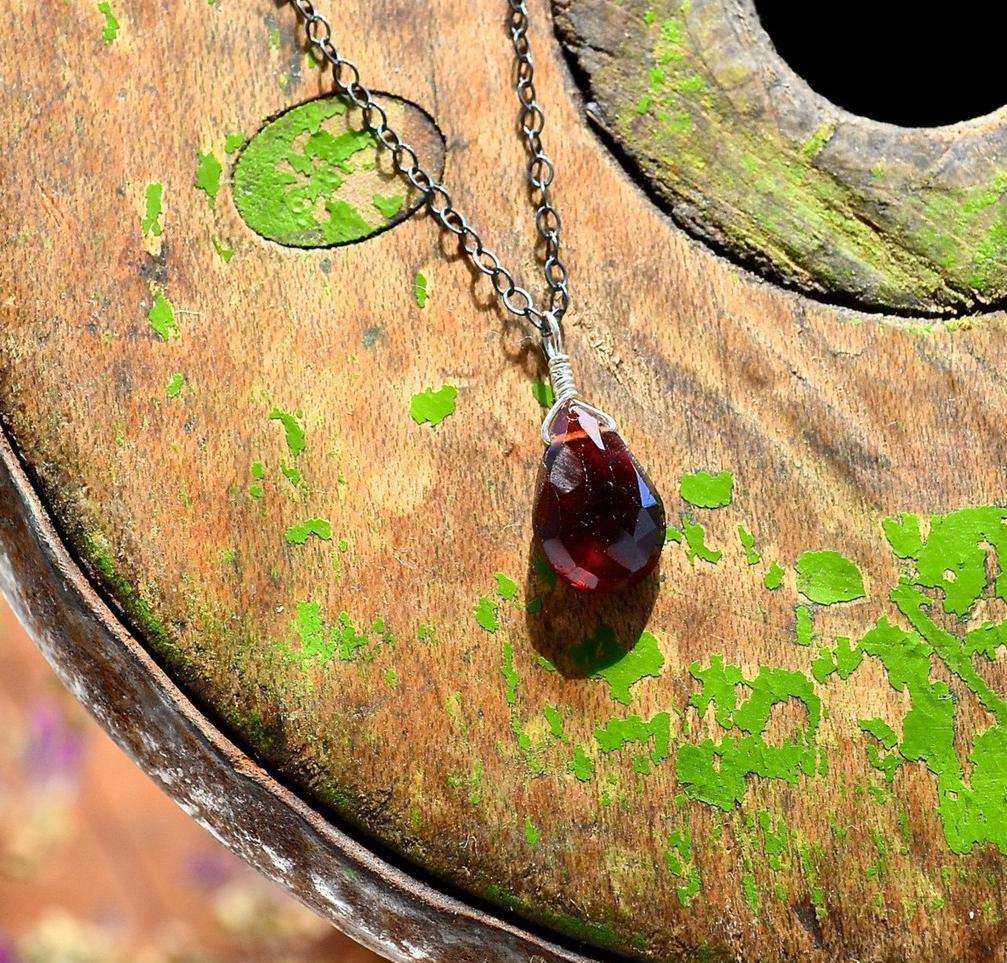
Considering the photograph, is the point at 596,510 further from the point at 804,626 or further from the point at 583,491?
the point at 804,626

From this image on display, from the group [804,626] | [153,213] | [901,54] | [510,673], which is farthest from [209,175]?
[901,54]

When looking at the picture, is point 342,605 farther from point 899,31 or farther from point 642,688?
point 899,31

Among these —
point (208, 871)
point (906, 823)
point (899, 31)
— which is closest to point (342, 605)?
point (906, 823)

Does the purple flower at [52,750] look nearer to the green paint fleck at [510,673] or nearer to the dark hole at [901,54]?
the green paint fleck at [510,673]

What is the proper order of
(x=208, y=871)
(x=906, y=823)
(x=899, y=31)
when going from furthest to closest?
1. (x=208, y=871)
2. (x=899, y=31)
3. (x=906, y=823)

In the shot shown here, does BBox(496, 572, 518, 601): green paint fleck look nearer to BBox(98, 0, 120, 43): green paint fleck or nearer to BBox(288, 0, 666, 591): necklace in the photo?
BBox(288, 0, 666, 591): necklace

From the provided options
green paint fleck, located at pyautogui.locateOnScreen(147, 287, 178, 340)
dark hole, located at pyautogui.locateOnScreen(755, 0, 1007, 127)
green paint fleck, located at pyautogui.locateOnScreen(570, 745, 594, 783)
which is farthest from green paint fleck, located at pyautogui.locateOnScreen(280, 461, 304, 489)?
dark hole, located at pyautogui.locateOnScreen(755, 0, 1007, 127)
